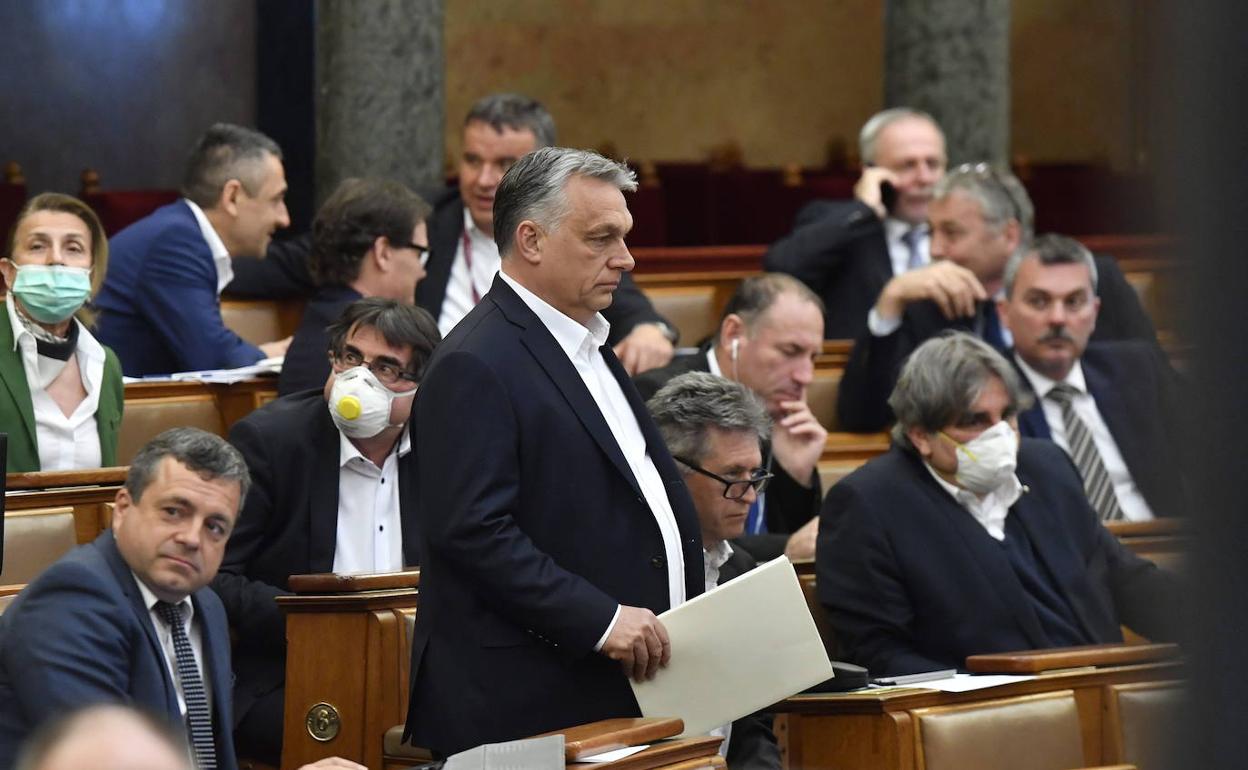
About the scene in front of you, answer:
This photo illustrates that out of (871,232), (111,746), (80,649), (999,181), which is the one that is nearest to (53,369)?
(80,649)

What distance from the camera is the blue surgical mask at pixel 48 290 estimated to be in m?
3.88

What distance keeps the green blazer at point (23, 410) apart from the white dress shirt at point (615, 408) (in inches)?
62.5

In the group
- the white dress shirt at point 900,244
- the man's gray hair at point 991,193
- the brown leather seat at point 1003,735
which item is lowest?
the brown leather seat at point 1003,735

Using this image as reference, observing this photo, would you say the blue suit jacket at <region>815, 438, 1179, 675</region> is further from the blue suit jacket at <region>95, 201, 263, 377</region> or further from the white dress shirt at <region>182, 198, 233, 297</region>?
the white dress shirt at <region>182, 198, 233, 297</region>

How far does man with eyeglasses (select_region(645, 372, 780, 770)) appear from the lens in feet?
10.2

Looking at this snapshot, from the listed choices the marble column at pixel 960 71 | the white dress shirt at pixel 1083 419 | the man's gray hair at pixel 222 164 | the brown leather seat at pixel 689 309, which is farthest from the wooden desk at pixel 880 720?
the marble column at pixel 960 71

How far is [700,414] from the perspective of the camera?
3.15 m

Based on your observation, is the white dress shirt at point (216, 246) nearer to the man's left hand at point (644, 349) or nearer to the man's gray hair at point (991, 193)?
the man's left hand at point (644, 349)

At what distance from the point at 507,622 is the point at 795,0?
8800 millimetres

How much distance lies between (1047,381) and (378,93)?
2.67 m

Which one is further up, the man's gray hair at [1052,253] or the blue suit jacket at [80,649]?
the man's gray hair at [1052,253]

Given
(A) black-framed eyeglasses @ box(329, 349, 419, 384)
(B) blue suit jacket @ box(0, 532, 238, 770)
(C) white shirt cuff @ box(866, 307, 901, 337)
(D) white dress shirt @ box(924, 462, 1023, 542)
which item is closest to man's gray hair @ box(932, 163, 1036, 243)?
(C) white shirt cuff @ box(866, 307, 901, 337)

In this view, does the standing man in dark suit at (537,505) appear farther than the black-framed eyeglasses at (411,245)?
No

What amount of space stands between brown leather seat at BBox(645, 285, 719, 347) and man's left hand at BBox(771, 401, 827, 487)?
2.03m
